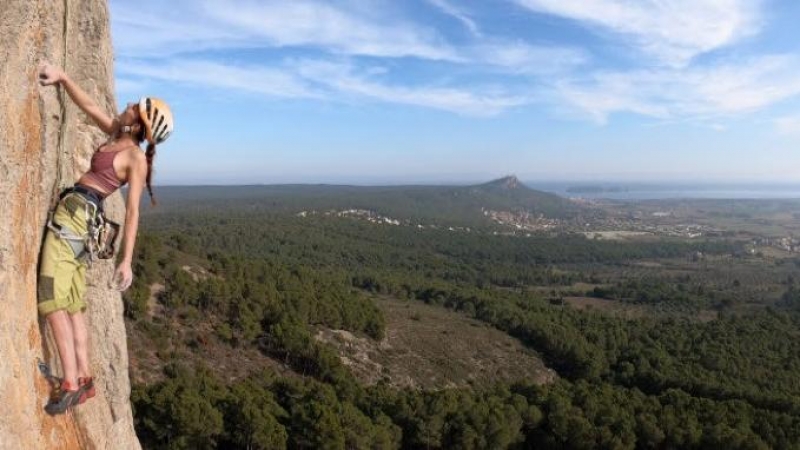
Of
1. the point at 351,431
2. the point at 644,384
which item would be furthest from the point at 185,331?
the point at 644,384

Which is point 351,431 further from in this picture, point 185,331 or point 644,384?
point 644,384

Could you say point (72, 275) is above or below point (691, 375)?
above

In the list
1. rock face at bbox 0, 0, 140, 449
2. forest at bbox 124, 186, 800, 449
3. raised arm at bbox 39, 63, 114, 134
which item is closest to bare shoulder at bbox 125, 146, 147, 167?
raised arm at bbox 39, 63, 114, 134

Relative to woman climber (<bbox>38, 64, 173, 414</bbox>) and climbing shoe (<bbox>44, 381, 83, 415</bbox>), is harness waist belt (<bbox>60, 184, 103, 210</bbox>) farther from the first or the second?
climbing shoe (<bbox>44, 381, 83, 415</bbox>)

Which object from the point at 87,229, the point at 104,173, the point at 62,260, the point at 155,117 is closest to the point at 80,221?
the point at 87,229

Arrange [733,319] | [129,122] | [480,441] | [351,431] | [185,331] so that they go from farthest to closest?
[733,319] < [185,331] < [480,441] < [351,431] < [129,122]
